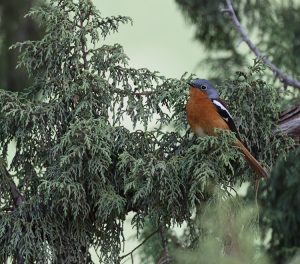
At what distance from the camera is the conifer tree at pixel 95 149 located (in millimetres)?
2465

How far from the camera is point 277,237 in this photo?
4.29 m

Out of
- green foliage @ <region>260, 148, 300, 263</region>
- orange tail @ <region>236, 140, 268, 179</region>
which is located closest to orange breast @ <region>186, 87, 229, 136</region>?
orange tail @ <region>236, 140, 268, 179</region>

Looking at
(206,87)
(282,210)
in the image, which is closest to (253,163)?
(206,87)

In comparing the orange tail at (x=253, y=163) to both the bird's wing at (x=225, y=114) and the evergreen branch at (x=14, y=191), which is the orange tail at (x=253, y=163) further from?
the evergreen branch at (x=14, y=191)

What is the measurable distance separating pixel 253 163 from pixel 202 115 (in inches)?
9.6

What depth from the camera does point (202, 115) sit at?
261 centimetres

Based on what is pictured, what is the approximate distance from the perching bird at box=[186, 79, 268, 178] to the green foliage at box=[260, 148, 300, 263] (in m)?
1.36

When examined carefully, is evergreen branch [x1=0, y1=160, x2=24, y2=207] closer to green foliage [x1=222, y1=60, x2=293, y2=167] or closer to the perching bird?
the perching bird

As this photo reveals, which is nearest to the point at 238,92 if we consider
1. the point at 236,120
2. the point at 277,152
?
the point at 236,120

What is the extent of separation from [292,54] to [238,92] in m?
2.07

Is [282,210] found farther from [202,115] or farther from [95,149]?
[95,149]

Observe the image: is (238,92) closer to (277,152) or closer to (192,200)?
(277,152)

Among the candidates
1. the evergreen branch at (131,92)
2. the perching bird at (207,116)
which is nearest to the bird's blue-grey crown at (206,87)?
the perching bird at (207,116)

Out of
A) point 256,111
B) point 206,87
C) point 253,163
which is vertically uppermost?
point 206,87
